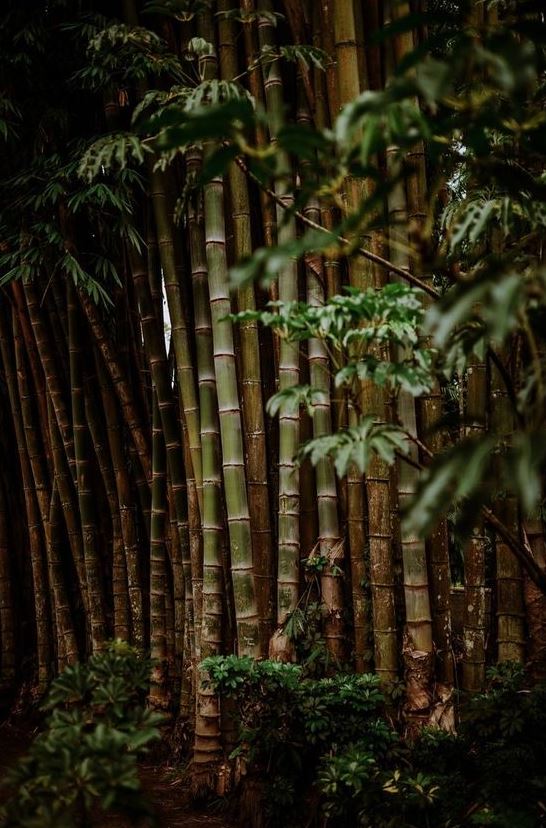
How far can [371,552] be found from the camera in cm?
257

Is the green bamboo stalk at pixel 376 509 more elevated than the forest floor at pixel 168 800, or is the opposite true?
the green bamboo stalk at pixel 376 509

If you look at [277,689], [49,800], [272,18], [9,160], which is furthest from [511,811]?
[9,160]

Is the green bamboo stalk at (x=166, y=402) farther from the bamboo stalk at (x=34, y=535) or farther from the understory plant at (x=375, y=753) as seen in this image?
the bamboo stalk at (x=34, y=535)

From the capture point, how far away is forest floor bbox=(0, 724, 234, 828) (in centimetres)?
264

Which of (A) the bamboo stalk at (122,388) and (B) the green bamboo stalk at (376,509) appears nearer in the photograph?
(B) the green bamboo stalk at (376,509)

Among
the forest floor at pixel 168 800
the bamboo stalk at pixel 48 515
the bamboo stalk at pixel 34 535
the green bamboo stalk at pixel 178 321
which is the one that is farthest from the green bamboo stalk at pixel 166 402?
the bamboo stalk at pixel 34 535

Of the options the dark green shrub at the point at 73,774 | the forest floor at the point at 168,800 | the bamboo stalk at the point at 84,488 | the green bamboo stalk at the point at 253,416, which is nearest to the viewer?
the dark green shrub at the point at 73,774

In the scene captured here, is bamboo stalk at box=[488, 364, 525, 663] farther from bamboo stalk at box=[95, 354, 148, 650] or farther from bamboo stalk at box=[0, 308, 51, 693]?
bamboo stalk at box=[0, 308, 51, 693]

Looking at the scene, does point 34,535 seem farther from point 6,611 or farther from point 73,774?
point 73,774

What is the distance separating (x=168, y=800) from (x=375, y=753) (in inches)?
38.9

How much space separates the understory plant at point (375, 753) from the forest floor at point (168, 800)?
0.28 metres

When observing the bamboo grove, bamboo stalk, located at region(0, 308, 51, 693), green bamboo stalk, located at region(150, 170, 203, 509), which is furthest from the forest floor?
green bamboo stalk, located at region(150, 170, 203, 509)

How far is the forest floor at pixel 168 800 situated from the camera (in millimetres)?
Answer: 2639

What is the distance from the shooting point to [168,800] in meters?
2.84
